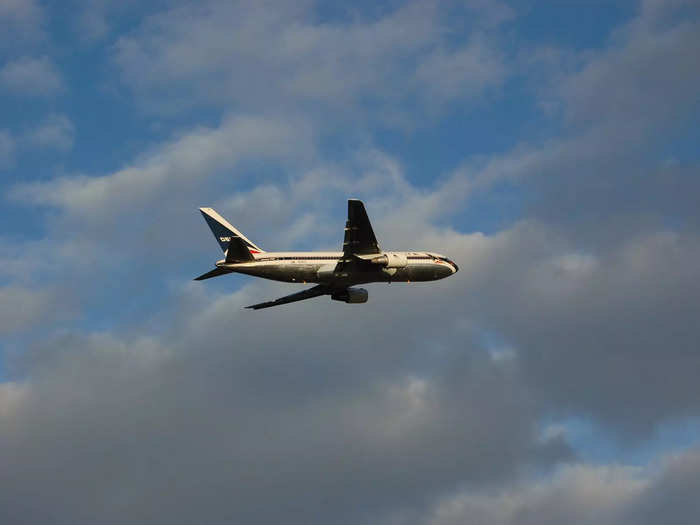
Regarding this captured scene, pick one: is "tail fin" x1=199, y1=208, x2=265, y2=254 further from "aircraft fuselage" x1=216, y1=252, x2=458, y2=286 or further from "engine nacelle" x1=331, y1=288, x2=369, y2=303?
"engine nacelle" x1=331, y1=288, x2=369, y2=303

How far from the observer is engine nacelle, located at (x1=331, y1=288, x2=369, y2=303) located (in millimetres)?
116625

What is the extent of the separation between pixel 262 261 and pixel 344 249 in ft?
29.0

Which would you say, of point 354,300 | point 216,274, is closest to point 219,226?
point 216,274

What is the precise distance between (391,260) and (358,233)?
710 centimetres

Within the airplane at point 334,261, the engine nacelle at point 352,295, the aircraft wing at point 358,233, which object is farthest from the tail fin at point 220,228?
the aircraft wing at point 358,233

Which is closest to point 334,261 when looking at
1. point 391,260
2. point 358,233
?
point 391,260

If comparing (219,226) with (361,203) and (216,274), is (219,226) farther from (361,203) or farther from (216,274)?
(361,203)

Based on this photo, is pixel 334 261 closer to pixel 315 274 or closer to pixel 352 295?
pixel 315 274

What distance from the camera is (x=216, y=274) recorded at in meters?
107

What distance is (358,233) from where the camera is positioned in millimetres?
100625

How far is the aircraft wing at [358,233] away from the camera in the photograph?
97.9m

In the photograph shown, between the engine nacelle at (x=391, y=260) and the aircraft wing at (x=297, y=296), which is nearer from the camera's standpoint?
the engine nacelle at (x=391, y=260)

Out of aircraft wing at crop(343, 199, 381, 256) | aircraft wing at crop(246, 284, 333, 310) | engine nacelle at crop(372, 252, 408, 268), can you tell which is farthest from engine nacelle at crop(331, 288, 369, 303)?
aircraft wing at crop(343, 199, 381, 256)

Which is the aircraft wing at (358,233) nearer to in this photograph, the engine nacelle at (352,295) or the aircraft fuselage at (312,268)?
the aircraft fuselage at (312,268)
